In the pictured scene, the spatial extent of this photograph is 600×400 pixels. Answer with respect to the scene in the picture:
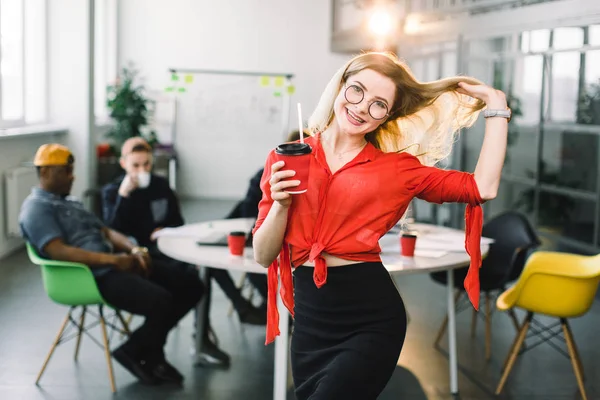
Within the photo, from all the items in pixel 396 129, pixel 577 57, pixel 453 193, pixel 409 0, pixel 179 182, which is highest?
pixel 409 0

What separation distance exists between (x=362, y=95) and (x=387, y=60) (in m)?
0.13

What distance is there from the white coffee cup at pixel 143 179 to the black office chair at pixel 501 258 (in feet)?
5.80

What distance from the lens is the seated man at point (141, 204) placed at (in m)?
4.42

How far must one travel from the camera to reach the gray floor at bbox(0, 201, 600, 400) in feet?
12.2

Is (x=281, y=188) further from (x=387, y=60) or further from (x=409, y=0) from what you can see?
(x=409, y=0)

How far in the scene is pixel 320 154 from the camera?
6.70 ft

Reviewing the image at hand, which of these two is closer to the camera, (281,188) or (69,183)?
(281,188)

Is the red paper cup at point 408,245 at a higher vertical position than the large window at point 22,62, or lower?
lower

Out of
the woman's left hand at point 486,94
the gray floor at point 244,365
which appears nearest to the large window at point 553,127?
the gray floor at point 244,365

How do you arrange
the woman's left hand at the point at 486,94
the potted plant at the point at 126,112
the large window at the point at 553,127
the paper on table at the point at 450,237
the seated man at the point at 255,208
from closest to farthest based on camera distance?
1. the woman's left hand at the point at 486,94
2. the paper on table at the point at 450,237
3. the seated man at the point at 255,208
4. the large window at the point at 553,127
5. the potted plant at the point at 126,112

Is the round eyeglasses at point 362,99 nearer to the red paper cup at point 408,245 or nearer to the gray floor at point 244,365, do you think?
the red paper cup at point 408,245

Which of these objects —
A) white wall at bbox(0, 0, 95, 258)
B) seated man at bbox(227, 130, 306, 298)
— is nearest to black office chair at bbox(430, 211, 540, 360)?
seated man at bbox(227, 130, 306, 298)

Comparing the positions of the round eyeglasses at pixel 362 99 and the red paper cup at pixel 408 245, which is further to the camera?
the red paper cup at pixel 408 245

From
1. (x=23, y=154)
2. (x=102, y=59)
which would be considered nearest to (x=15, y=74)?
(x=23, y=154)
